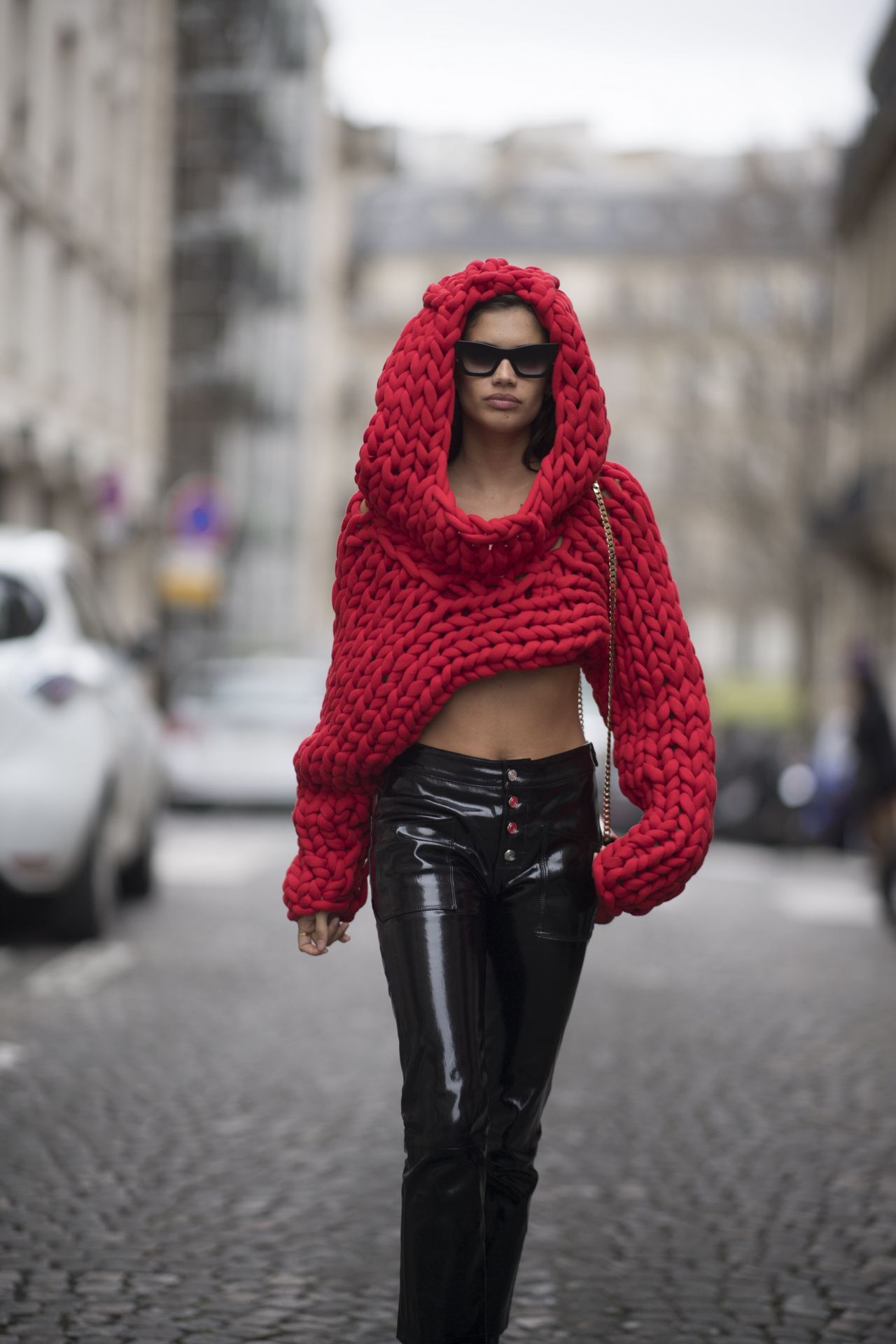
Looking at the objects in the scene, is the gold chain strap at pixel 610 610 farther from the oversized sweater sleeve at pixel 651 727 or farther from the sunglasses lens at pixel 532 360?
the sunglasses lens at pixel 532 360

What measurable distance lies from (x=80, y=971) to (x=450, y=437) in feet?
19.7

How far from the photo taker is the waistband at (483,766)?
356cm

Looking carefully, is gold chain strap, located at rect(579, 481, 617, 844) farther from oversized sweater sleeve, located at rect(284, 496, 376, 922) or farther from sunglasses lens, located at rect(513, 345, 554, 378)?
oversized sweater sleeve, located at rect(284, 496, 376, 922)

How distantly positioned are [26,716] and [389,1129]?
3551mm

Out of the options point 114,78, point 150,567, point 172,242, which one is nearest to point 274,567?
point 172,242

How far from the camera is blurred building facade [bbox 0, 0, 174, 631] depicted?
27.3 metres

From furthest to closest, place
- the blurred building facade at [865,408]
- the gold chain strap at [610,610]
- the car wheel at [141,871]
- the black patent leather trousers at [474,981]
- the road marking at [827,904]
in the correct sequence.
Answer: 1. the blurred building facade at [865,408]
2. the road marking at [827,904]
3. the car wheel at [141,871]
4. the gold chain strap at [610,610]
5. the black patent leather trousers at [474,981]

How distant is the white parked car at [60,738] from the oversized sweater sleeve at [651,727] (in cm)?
579

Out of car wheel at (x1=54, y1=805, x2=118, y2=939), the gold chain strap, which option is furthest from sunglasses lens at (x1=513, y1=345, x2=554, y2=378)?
car wheel at (x1=54, y1=805, x2=118, y2=939)

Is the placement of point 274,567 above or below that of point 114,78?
below

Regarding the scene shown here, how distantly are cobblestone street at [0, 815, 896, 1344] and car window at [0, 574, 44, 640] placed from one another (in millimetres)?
1383

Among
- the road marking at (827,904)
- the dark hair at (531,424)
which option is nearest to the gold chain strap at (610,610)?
the dark hair at (531,424)

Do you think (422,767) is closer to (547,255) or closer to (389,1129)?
(389,1129)

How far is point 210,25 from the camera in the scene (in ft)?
137
